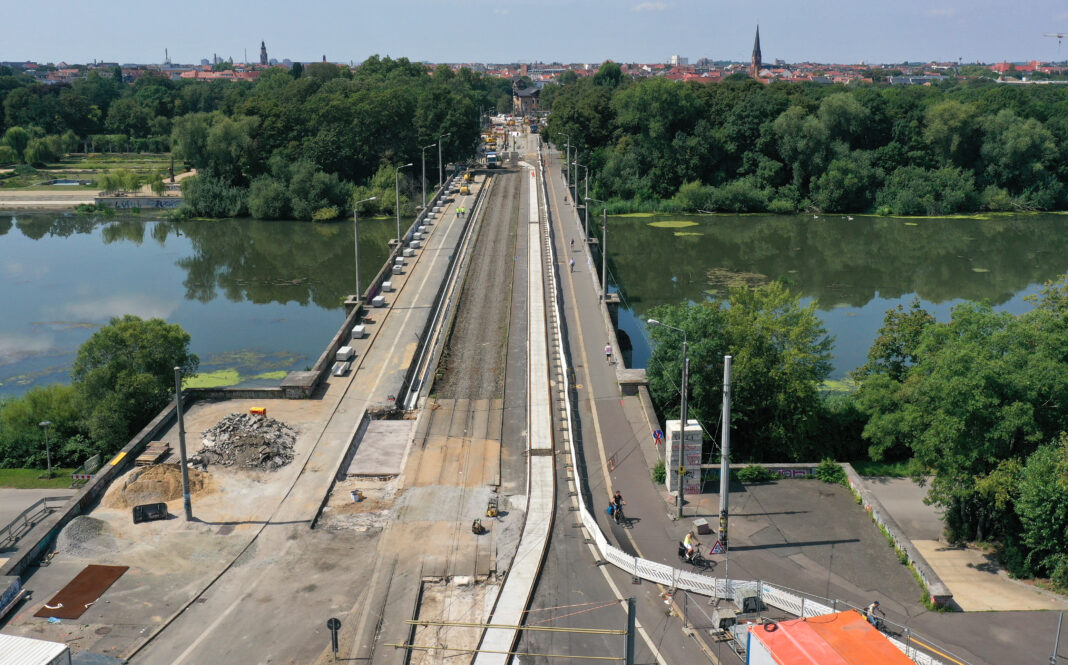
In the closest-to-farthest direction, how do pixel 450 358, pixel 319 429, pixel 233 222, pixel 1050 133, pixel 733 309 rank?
1. pixel 319 429
2. pixel 733 309
3. pixel 450 358
4. pixel 233 222
5. pixel 1050 133

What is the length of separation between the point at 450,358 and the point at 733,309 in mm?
14722

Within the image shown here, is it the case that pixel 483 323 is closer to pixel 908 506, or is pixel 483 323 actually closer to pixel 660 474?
pixel 660 474

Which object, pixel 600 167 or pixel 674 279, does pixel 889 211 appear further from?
pixel 674 279

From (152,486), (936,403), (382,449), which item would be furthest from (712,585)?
(152,486)

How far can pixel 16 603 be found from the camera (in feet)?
81.4

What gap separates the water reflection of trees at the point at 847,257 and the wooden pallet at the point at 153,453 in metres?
41.2

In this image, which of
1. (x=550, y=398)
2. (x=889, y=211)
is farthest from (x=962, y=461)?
(x=889, y=211)

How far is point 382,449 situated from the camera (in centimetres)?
3581

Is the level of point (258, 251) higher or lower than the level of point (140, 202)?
lower

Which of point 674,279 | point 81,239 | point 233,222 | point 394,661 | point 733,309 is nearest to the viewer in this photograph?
point 394,661

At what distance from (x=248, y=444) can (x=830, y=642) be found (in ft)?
74.2

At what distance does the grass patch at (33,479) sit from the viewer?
3750cm

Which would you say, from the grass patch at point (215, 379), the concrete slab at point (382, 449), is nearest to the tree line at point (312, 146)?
the grass patch at point (215, 379)

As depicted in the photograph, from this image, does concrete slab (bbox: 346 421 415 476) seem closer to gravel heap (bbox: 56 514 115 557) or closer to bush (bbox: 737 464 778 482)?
gravel heap (bbox: 56 514 115 557)
